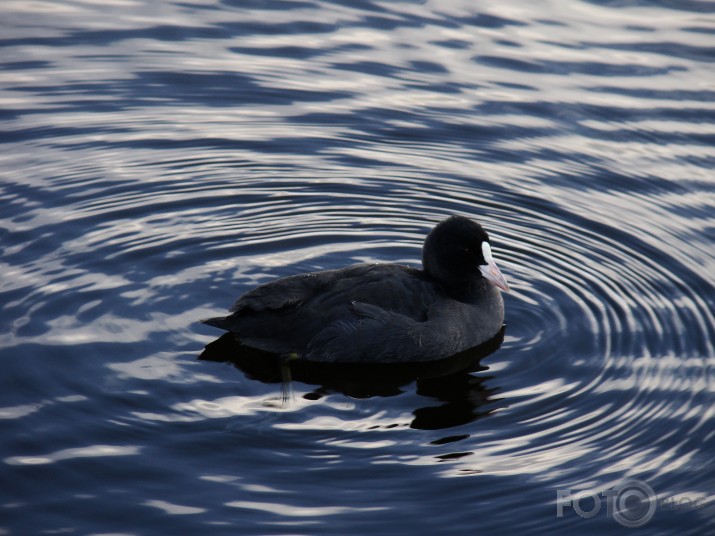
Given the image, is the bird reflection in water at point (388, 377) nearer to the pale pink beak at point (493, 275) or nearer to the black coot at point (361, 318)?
the black coot at point (361, 318)

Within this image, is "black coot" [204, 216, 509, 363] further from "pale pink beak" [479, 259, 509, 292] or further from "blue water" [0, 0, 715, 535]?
"blue water" [0, 0, 715, 535]

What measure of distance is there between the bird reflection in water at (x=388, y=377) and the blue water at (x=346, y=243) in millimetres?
39

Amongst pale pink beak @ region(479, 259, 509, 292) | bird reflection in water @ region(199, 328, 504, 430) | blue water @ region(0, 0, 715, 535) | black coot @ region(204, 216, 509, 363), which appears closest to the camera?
blue water @ region(0, 0, 715, 535)

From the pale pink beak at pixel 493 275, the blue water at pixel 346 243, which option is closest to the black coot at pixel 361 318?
the pale pink beak at pixel 493 275

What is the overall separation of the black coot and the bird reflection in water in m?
0.06

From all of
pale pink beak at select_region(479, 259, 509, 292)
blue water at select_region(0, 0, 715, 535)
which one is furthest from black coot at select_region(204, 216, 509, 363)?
blue water at select_region(0, 0, 715, 535)

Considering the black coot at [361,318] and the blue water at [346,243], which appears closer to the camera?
the blue water at [346,243]

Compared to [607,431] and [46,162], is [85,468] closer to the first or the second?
[607,431]

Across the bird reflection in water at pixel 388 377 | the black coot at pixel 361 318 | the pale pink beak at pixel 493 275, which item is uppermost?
the pale pink beak at pixel 493 275

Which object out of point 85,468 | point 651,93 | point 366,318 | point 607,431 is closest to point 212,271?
point 366,318

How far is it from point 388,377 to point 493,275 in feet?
3.55

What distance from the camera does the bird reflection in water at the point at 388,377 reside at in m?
6.76

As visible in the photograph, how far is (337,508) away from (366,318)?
171 centimetres

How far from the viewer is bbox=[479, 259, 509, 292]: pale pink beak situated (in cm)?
751
